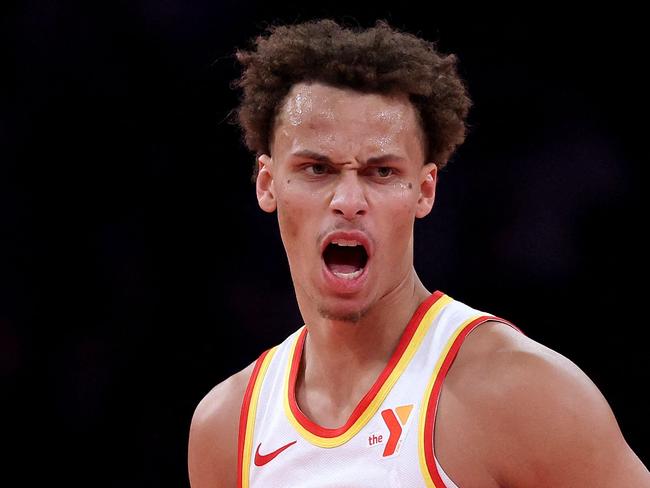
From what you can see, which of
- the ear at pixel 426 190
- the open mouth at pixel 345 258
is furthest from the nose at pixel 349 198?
the ear at pixel 426 190

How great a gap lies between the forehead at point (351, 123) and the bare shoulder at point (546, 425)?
0.64 meters

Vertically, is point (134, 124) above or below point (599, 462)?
above

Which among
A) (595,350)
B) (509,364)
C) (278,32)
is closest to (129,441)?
(595,350)

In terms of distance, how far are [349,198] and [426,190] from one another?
0.32 metres

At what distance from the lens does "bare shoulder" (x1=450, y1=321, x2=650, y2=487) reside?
209cm

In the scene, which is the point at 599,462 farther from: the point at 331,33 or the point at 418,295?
the point at 331,33

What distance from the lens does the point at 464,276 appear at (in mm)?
4895

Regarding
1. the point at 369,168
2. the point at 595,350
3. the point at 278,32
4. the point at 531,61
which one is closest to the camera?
the point at 369,168

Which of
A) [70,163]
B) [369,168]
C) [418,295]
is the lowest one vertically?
[418,295]

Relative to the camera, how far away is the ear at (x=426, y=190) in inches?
102

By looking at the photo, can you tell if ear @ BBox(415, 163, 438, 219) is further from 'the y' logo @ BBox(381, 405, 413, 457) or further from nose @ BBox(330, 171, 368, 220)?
'the y' logo @ BBox(381, 405, 413, 457)

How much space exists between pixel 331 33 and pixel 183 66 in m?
2.77

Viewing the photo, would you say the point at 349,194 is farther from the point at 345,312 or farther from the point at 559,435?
the point at 559,435

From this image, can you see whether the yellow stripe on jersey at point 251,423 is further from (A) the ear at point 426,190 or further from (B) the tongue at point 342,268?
(A) the ear at point 426,190
